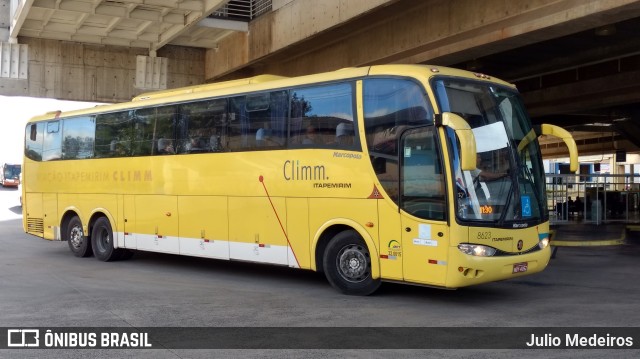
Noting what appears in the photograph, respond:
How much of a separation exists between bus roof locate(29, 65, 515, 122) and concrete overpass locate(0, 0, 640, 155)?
10.9ft

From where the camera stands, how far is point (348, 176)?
10.5 metres

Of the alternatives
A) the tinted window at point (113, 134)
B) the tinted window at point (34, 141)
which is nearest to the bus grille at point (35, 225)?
A: the tinted window at point (34, 141)

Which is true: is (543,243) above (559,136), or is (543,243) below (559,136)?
below

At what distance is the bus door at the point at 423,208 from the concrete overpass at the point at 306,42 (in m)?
4.47

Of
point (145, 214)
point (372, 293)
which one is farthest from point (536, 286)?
point (145, 214)

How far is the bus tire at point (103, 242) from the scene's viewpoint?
15500 millimetres

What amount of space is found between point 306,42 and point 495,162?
1082 centimetres

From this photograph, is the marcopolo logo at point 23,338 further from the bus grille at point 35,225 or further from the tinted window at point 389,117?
the bus grille at point 35,225

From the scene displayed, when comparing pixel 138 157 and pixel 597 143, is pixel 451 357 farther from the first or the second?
pixel 597 143

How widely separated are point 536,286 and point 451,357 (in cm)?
552

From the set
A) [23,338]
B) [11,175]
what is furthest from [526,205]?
[11,175]

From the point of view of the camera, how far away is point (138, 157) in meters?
14.6

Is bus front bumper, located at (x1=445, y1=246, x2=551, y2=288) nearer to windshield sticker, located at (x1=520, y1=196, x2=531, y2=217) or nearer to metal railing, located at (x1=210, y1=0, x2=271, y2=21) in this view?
windshield sticker, located at (x1=520, y1=196, x2=531, y2=217)

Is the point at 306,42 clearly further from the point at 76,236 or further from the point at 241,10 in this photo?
the point at 76,236
